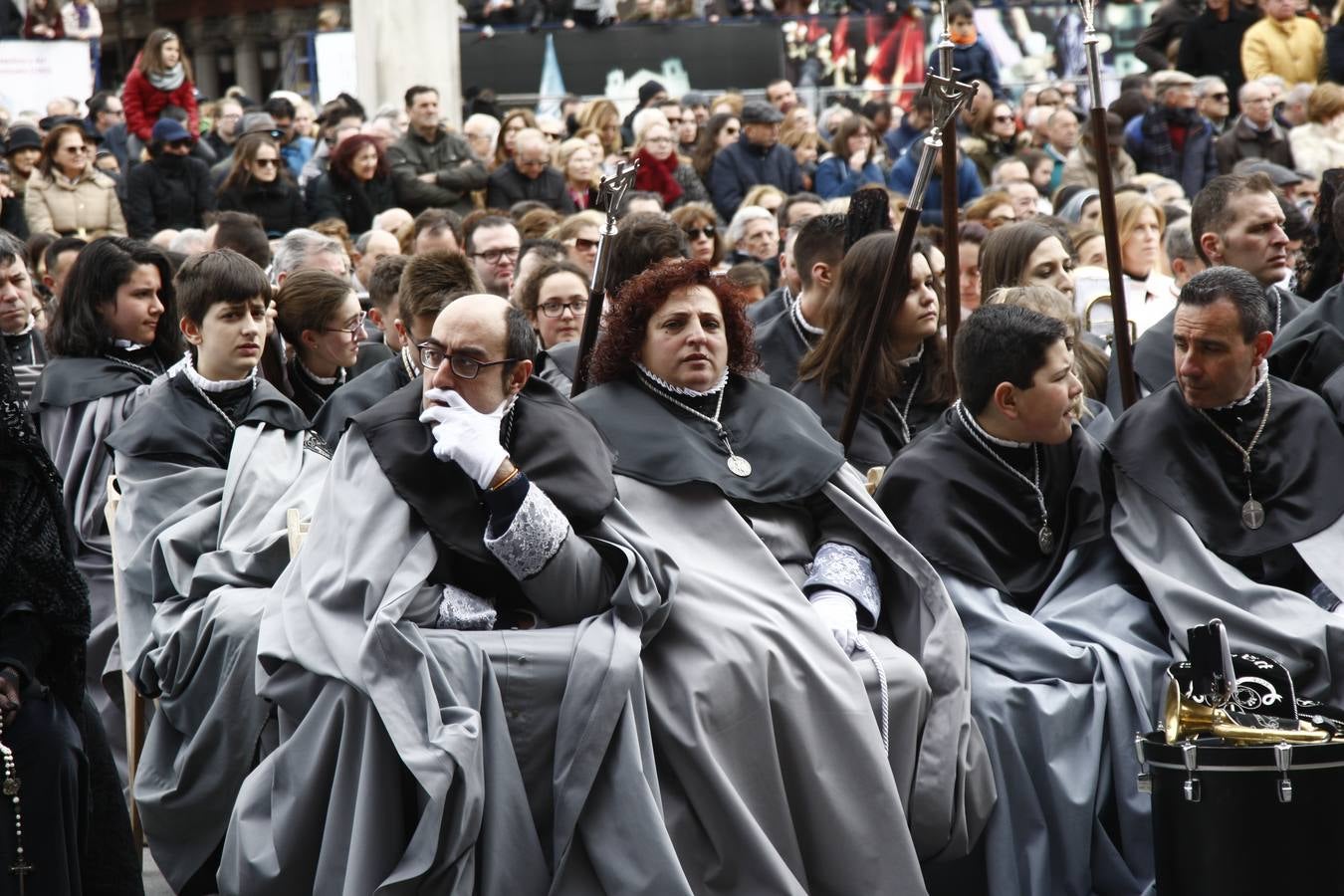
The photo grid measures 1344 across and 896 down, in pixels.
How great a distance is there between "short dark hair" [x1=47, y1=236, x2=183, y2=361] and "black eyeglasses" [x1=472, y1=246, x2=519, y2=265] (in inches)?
77.0

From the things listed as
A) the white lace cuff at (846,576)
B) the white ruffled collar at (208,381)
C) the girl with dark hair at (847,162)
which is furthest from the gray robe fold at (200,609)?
the girl with dark hair at (847,162)

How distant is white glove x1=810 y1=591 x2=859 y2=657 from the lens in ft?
16.0

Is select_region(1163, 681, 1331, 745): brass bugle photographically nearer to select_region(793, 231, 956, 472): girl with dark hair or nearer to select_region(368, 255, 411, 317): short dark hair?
select_region(793, 231, 956, 472): girl with dark hair

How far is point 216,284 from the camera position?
581 centimetres

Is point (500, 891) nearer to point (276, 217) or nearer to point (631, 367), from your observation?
point (631, 367)

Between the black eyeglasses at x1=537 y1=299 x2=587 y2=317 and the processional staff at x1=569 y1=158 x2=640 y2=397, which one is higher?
the processional staff at x1=569 y1=158 x2=640 y2=397

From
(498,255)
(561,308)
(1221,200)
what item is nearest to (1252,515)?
(1221,200)

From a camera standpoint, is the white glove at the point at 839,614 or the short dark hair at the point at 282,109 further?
the short dark hair at the point at 282,109

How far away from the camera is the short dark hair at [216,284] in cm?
582

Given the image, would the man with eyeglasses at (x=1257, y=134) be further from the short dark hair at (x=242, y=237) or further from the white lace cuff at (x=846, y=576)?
the white lace cuff at (x=846, y=576)

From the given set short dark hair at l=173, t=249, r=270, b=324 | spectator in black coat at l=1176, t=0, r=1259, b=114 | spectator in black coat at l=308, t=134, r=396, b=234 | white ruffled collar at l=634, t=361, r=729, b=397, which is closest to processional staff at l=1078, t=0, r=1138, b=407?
white ruffled collar at l=634, t=361, r=729, b=397

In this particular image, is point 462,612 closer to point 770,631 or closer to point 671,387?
point 770,631

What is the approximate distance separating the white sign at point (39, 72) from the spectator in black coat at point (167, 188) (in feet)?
13.8

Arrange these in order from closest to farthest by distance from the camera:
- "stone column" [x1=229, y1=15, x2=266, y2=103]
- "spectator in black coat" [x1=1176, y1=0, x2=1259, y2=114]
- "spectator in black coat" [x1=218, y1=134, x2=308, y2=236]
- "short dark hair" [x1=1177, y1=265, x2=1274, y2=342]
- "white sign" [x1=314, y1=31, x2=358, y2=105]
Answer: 1. "short dark hair" [x1=1177, y1=265, x2=1274, y2=342]
2. "spectator in black coat" [x1=218, y1=134, x2=308, y2=236]
3. "spectator in black coat" [x1=1176, y1=0, x2=1259, y2=114]
4. "white sign" [x1=314, y1=31, x2=358, y2=105]
5. "stone column" [x1=229, y1=15, x2=266, y2=103]
